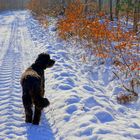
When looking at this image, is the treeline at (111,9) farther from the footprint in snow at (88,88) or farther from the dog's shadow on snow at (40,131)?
the dog's shadow on snow at (40,131)

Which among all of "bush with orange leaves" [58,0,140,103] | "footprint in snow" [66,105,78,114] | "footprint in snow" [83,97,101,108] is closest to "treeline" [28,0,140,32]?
"bush with orange leaves" [58,0,140,103]

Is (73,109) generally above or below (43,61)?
below

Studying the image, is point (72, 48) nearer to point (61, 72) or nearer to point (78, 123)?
point (61, 72)

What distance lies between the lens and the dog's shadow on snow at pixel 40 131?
19.5 feet

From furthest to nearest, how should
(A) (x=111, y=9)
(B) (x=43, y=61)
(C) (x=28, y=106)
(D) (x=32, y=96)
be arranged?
(A) (x=111, y=9)
(B) (x=43, y=61)
(C) (x=28, y=106)
(D) (x=32, y=96)

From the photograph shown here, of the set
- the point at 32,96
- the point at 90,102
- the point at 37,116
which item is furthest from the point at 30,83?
the point at 90,102

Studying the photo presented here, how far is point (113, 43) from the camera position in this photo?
1231 cm

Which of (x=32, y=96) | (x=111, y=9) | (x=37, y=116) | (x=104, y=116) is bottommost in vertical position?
(x=111, y=9)

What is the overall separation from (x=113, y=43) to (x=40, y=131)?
6838mm

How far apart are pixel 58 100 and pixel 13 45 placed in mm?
10985

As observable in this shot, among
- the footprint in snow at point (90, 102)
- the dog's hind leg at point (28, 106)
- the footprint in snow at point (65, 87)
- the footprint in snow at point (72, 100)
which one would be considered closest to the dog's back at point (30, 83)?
the dog's hind leg at point (28, 106)

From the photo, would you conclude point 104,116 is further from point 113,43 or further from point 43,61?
point 113,43

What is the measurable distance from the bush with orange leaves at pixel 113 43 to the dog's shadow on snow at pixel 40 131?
7.99 feet

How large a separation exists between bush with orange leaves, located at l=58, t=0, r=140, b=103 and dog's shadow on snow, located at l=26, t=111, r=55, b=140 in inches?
95.9
